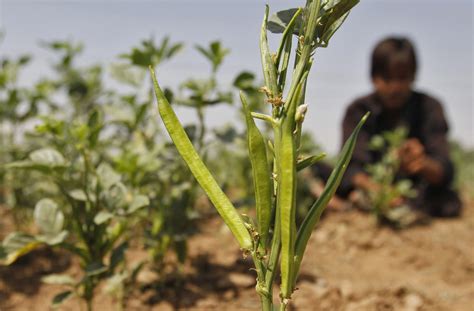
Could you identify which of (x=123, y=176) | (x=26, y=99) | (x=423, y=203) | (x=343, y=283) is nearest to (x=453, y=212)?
(x=423, y=203)

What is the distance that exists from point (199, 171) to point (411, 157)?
305 cm

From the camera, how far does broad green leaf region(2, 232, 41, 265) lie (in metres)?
1.66

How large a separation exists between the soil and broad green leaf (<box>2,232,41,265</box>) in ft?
1.17

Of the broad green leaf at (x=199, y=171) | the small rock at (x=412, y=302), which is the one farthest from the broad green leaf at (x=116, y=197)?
the small rock at (x=412, y=302)

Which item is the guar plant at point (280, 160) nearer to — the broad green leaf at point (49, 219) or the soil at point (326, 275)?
the broad green leaf at point (49, 219)

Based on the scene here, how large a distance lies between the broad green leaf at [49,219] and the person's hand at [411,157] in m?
2.64

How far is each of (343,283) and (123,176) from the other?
1.11 meters

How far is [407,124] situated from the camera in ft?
14.5

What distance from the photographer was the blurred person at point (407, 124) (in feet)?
13.6

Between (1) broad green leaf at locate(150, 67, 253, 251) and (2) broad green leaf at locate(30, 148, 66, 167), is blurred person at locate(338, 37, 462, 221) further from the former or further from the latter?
(1) broad green leaf at locate(150, 67, 253, 251)

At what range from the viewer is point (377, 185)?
360 centimetres

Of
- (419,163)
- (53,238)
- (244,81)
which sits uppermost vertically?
(244,81)

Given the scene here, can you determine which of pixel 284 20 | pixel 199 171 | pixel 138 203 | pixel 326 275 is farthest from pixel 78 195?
pixel 326 275

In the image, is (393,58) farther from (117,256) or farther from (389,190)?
(117,256)
